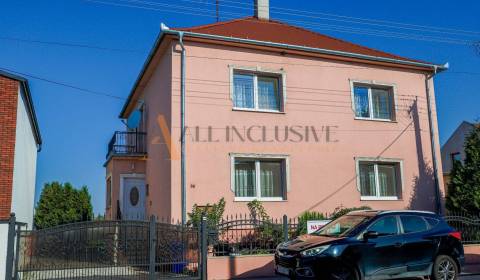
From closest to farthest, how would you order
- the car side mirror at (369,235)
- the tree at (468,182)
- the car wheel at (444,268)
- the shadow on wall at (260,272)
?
the car side mirror at (369,235) → the car wheel at (444,268) → the shadow on wall at (260,272) → the tree at (468,182)

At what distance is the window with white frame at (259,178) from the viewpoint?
13.9m

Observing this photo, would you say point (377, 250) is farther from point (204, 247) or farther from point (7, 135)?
point (7, 135)

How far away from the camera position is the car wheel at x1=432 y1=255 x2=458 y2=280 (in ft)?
30.7

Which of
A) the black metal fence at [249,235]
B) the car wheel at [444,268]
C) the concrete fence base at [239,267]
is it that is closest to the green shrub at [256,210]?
the black metal fence at [249,235]

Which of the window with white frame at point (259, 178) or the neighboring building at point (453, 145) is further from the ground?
the neighboring building at point (453, 145)

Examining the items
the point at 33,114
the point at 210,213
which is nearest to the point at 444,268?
the point at 210,213

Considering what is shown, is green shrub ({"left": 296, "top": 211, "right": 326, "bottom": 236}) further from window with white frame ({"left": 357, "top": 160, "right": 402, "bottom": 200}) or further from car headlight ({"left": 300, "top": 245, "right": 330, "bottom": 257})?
car headlight ({"left": 300, "top": 245, "right": 330, "bottom": 257})

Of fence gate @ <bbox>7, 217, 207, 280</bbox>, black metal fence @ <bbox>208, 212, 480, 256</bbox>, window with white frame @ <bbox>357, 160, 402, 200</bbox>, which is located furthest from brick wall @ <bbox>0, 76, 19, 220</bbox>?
window with white frame @ <bbox>357, 160, 402, 200</bbox>

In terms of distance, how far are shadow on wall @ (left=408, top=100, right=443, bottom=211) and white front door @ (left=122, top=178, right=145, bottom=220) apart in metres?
9.65

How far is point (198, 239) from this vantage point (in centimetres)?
1077

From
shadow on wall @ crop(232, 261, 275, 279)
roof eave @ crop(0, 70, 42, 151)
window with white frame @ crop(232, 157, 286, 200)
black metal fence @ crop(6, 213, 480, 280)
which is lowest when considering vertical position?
shadow on wall @ crop(232, 261, 275, 279)

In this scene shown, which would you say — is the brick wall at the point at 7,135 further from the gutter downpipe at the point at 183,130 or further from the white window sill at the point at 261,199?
the white window sill at the point at 261,199

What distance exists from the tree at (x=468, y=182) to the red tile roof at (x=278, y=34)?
12.9 ft

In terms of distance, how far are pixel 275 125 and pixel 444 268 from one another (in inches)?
261
